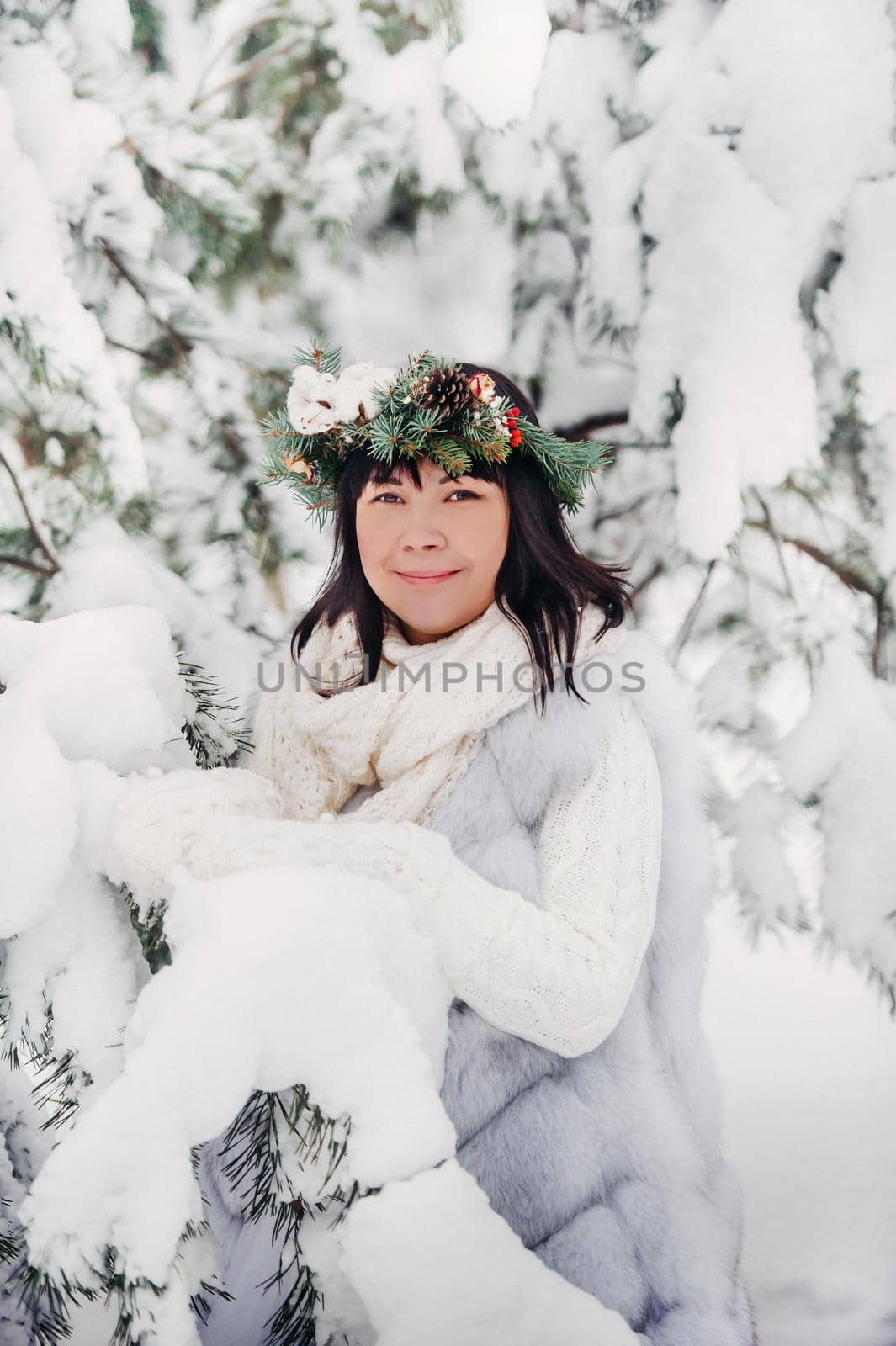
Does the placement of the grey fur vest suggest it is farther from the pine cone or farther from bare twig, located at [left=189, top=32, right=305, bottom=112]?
bare twig, located at [left=189, top=32, right=305, bottom=112]

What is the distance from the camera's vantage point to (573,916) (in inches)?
37.9

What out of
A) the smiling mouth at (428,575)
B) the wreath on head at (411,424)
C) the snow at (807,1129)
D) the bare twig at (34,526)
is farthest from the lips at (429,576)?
the snow at (807,1129)

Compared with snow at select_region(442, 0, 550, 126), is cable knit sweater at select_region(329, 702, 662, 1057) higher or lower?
lower

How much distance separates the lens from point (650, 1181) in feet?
3.21

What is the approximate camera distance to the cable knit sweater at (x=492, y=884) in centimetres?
87

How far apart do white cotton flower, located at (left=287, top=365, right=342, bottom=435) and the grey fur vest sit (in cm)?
37

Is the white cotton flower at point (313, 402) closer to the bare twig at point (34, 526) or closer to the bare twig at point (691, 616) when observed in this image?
the bare twig at point (34, 526)

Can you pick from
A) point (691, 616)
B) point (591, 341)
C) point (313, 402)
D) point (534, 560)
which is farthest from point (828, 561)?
point (313, 402)

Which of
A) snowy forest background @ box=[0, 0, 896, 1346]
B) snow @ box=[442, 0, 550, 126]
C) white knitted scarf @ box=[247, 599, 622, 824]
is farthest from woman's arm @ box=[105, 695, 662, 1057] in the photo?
snow @ box=[442, 0, 550, 126]

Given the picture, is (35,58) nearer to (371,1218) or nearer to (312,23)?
(312,23)

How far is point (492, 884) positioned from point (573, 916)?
0.08m

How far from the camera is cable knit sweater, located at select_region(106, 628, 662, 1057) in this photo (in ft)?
2.85

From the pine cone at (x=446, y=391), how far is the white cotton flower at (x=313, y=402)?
4.4 inches

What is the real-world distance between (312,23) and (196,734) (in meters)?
0.94
